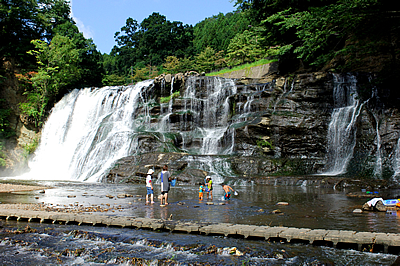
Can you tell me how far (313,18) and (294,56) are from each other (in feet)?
47.2

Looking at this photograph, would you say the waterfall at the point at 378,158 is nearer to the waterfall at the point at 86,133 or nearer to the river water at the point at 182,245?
the river water at the point at 182,245

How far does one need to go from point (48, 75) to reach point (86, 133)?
30.1 ft

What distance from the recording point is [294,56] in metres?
33.0

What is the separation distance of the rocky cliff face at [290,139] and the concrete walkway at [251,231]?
11253mm

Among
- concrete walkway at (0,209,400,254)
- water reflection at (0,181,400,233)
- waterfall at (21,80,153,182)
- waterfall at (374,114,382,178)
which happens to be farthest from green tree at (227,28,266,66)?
concrete walkway at (0,209,400,254)

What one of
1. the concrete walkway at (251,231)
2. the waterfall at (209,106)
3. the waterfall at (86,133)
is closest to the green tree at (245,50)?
the waterfall at (209,106)

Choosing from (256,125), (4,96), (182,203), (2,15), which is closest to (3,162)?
(4,96)

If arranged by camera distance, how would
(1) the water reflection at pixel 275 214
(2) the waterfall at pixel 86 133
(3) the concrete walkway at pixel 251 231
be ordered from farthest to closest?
(2) the waterfall at pixel 86 133
(1) the water reflection at pixel 275 214
(3) the concrete walkway at pixel 251 231

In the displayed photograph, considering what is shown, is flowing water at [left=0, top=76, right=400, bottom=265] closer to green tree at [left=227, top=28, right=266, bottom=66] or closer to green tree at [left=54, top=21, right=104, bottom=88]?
green tree at [left=54, top=21, right=104, bottom=88]

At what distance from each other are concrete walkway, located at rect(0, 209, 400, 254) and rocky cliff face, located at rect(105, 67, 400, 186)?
36.9 ft

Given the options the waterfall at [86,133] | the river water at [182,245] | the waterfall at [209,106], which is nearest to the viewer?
the river water at [182,245]

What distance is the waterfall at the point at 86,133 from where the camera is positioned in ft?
80.3

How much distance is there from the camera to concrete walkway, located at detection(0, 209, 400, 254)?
5.43 meters

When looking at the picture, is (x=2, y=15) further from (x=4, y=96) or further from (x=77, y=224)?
(x=77, y=224)
